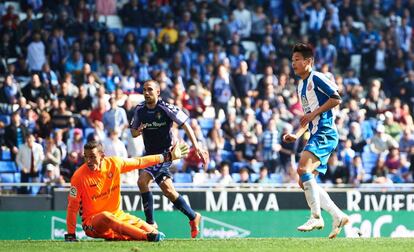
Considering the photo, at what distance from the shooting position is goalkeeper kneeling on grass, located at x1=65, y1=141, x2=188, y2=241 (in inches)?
560

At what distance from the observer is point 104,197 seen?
14.4m

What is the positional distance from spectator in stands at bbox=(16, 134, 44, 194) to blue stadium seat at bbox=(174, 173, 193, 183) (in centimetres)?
266

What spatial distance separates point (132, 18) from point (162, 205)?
23.1 ft

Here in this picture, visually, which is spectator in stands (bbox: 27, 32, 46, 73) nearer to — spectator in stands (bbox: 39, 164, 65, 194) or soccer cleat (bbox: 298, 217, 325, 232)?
spectator in stands (bbox: 39, 164, 65, 194)

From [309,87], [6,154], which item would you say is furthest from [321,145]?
[6,154]

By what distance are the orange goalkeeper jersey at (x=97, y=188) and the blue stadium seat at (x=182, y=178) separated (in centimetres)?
874

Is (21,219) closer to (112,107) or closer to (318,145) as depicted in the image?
(112,107)

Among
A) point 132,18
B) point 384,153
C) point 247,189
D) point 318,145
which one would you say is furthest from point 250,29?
point 318,145

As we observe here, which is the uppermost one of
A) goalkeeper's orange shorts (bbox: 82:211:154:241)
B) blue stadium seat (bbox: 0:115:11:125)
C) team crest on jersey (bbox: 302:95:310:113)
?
team crest on jersey (bbox: 302:95:310:113)

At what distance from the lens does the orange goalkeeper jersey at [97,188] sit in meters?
14.4

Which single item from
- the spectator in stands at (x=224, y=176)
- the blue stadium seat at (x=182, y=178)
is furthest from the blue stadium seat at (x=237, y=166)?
the blue stadium seat at (x=182, y=178)

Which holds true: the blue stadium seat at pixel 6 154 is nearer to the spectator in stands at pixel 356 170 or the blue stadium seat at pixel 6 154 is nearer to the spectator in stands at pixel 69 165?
the spectator in stands at pixel 69 165

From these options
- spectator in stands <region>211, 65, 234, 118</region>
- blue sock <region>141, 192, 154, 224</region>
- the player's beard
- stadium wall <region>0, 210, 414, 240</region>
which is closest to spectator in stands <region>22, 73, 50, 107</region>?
stadium wall <region>0, 210, 414, 240</region>

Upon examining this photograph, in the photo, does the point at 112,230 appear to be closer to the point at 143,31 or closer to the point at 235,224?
the point at 235,224
